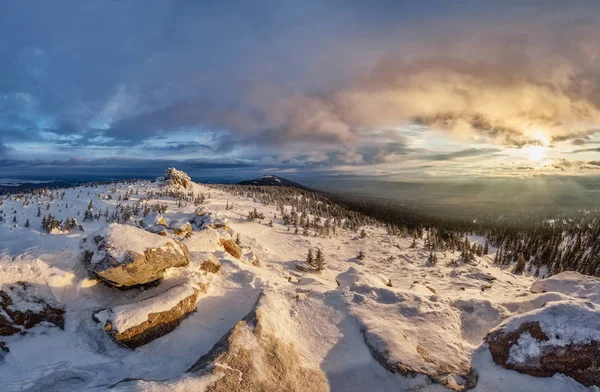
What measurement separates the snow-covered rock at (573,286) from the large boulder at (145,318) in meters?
27.8

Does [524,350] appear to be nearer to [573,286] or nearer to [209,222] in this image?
[573,286]

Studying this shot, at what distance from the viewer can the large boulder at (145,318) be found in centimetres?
1435

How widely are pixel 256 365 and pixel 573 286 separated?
26905 millimetres

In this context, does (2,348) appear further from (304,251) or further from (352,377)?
(304,251)

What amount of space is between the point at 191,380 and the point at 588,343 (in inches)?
656

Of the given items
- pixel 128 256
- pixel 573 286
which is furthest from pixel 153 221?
pixel 573 286

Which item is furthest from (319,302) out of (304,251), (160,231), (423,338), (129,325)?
(304,251)

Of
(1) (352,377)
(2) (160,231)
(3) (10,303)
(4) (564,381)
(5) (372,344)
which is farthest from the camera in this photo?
(2) (160,231)

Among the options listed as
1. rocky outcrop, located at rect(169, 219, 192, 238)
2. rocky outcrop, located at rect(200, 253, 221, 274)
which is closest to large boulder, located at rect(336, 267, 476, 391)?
rocky outcrop, located at rect(200, 253, 221, 274)

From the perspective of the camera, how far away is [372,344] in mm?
13977

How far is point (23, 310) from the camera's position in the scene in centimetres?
1547

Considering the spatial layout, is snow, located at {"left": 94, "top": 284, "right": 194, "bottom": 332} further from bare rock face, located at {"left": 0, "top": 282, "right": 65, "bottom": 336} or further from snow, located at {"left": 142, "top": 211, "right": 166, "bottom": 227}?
snow, located at {"left": 142, "top": 211, "right": 166, "bottom": 227}

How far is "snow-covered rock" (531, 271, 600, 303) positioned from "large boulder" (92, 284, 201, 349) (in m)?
27.8

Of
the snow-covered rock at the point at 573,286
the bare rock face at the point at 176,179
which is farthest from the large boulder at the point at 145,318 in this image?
the bare rock face at the point at 176,179
